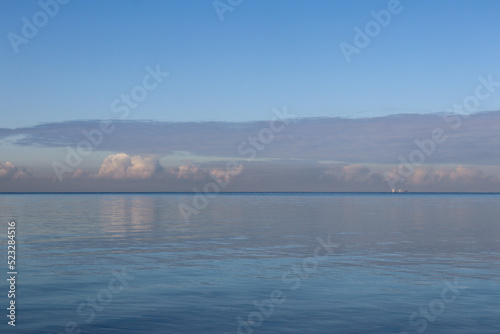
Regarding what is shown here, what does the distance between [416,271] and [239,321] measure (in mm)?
14441

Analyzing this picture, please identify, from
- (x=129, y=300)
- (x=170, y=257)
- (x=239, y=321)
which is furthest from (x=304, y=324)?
(x=170, y=257)

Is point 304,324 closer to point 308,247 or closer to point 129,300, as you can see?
point 129,300

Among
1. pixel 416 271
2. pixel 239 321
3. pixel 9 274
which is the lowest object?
pixel 239 321

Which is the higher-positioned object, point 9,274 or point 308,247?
point 308,247

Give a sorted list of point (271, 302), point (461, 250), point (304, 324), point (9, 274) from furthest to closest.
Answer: point (461, 250) → point (9, 274) → point (271, 302) → point (304, 324)

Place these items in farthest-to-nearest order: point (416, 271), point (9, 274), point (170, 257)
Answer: point (170, 257) < point (416, 271) < point (9, 274)

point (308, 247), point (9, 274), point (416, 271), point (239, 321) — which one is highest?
point (308, 247)

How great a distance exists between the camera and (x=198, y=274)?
1095 inches

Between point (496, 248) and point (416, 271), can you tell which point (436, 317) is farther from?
point (496, 248)

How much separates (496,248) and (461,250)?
11.6 feet

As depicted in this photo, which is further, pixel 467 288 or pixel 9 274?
pixel 9 274

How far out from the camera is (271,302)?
859 inches

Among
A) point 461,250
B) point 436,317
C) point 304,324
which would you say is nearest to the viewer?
point 304,324

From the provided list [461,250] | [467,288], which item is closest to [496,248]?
[461,250]
